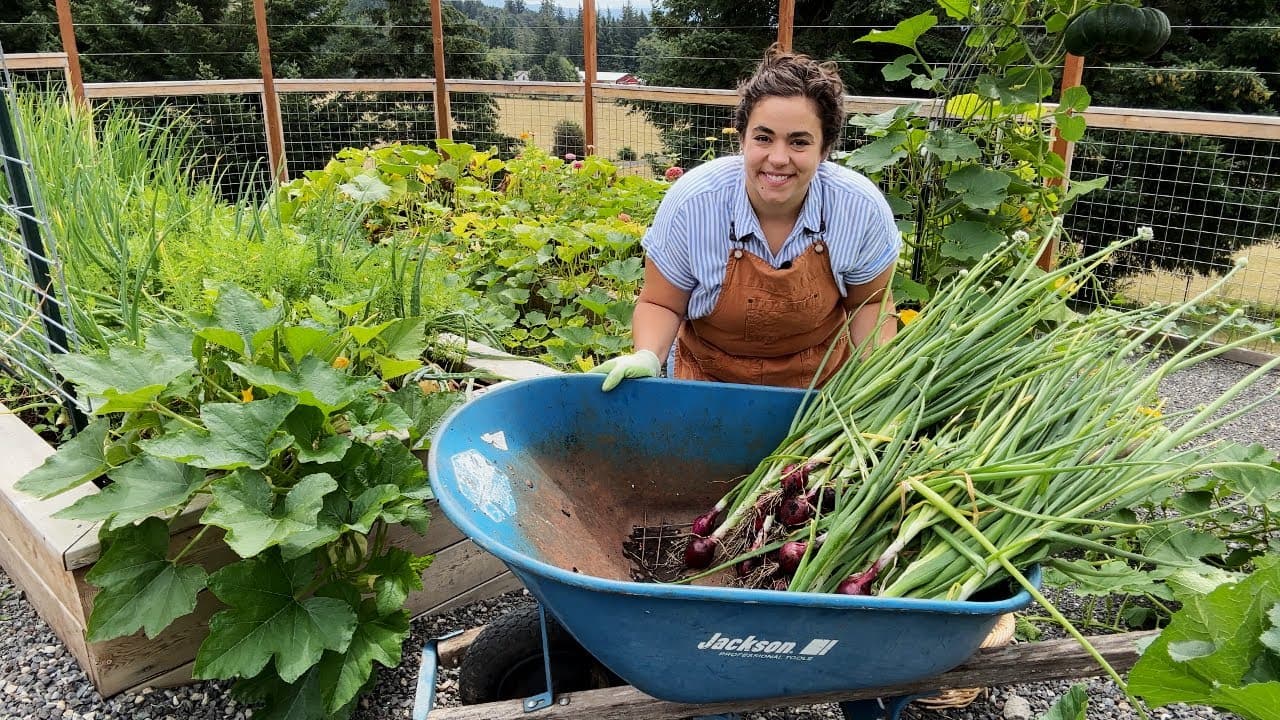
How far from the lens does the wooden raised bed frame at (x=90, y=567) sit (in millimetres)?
1716

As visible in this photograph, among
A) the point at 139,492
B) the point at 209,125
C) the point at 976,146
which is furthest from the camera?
the point at 209,125

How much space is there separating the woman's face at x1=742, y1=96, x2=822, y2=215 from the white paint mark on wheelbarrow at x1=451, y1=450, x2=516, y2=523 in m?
0.84

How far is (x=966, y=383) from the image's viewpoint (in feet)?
5.05

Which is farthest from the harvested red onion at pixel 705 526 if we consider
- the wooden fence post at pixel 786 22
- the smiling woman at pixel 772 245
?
the wooden fence post at pixel 786 22

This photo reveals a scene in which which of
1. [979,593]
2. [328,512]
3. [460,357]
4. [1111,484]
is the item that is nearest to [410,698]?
[328,512]

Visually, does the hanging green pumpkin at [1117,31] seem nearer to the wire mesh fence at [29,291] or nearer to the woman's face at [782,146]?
the woman's face at [782,146]

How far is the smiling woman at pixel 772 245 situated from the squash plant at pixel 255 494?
2.05 ft

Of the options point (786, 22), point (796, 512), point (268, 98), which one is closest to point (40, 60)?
point (268, 98)

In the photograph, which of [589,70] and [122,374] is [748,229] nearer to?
[122,374]

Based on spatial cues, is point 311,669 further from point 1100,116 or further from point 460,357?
point 1100,116

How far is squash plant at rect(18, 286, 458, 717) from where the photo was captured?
147 cm

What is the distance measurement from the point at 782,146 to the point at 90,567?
1577mm

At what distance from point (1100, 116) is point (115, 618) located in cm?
425

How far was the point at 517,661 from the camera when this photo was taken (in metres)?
1.59
